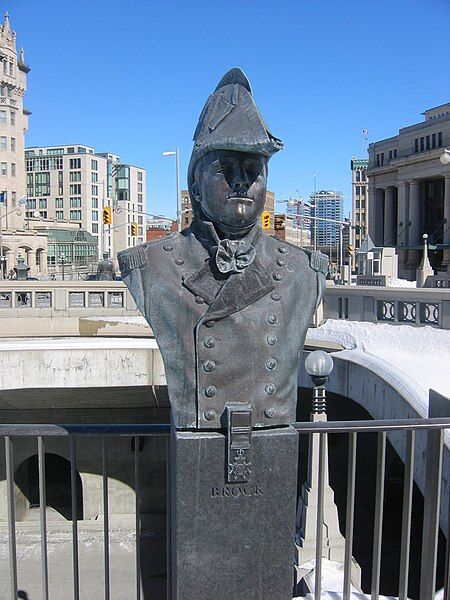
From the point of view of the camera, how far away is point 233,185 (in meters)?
2.60

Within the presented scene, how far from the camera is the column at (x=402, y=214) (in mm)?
65688

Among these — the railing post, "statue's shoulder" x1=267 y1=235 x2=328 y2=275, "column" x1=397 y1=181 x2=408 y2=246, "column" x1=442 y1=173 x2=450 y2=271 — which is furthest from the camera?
"column" x1=397 y1=181 x2=408 y2=246

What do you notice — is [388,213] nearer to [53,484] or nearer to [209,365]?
[53,484]

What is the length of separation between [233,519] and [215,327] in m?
0.94

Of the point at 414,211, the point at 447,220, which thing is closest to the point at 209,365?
the point at 447,220

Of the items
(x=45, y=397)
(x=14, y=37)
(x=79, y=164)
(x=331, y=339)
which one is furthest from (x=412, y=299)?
(x=79, y=164)

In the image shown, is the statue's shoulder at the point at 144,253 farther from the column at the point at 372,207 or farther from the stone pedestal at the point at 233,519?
the column at the point at 372,207

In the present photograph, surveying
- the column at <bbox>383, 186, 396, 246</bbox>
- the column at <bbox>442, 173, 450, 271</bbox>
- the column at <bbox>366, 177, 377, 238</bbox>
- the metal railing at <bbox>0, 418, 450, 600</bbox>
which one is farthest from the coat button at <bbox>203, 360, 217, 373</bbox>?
the column at <bbox>366, 177, 377, 238</bbox>

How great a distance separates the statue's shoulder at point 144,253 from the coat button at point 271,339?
2.08 feet

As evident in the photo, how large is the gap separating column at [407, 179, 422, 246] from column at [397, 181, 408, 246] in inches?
33.0

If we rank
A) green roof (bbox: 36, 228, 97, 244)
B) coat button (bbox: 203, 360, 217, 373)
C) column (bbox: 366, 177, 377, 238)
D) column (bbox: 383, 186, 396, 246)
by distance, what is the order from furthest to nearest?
1. green roof (bbox: 36, 228, 97, 244)
2. column (bbox: 366, 177, 377, 238)
3. column (bbox: 383, 186, 396, 246)
4. coat button (bbox: 203, 360, 217, 373)

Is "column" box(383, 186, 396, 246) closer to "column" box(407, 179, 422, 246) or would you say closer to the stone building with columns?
the stone building with columns

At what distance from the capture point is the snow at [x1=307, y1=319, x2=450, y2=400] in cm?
828

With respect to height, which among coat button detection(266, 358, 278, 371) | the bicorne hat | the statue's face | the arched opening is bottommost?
the arched opening
